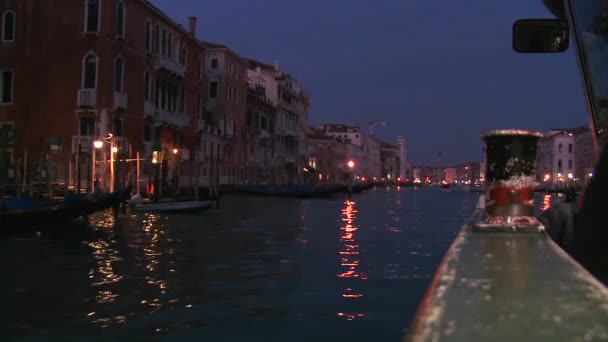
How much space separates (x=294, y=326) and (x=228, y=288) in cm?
168

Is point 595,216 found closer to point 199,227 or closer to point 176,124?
point 199,227

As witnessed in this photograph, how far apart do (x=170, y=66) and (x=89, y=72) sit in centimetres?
493

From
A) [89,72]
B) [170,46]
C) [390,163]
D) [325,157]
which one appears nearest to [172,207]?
[89,72]

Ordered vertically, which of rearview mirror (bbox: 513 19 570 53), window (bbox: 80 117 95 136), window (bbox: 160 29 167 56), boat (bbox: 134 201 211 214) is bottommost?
boat (bbox: 134 201 211 214)

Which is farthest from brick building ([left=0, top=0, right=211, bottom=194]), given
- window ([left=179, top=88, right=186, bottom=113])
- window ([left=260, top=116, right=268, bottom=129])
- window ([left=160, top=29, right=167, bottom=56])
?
window ([left=260, top=116, right=268, bottom=129])

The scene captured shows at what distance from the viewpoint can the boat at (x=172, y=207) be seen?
18.5 m

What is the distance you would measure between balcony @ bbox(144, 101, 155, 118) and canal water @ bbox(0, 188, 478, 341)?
10.4 m

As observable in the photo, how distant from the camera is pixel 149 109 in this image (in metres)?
22.6

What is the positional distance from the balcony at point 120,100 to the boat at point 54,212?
15.5ft

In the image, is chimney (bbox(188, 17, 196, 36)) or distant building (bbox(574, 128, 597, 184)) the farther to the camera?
distant building (bbox(574, 128, 597, 184))

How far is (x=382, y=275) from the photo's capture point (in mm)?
7527

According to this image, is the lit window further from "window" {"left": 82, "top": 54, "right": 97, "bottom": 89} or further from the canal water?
the canal water

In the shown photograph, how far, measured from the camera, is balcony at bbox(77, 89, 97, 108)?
63.7 feet

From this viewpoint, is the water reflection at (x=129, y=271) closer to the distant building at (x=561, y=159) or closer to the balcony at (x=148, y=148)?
the balcony at (x=148, y=148)
